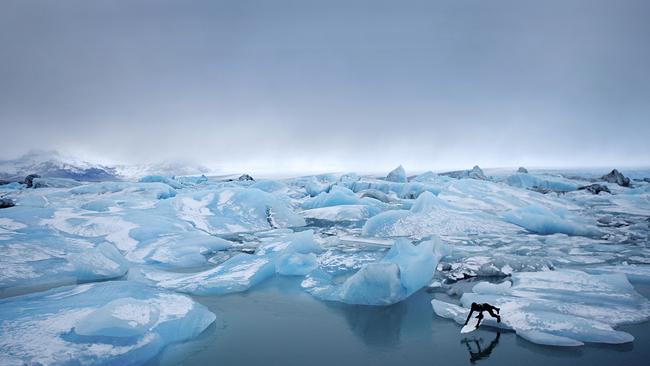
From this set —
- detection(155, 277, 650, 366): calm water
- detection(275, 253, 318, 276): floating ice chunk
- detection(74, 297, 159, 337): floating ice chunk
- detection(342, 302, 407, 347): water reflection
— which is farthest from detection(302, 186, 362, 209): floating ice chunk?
detection(74, 297, 159, 337): floating ice chunk

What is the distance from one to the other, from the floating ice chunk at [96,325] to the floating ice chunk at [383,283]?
1.76 m

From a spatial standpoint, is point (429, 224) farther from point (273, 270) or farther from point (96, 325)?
point (96, 325)

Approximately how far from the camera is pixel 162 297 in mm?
4594

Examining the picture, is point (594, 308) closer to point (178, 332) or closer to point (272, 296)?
point (272, 296)

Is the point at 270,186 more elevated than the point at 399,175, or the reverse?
the point at 399,175

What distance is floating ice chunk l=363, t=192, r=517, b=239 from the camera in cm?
1080

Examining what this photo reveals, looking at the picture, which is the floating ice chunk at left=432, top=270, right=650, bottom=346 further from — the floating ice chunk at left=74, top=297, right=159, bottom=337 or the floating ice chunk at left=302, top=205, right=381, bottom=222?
the floating ice chunk at left=302, top=205, right=381, bottom=222

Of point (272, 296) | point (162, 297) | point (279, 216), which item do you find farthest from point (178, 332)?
point (279, 216)

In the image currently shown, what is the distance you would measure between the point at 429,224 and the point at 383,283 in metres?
6.62

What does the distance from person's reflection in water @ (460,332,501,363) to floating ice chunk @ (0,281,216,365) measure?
2868 mm

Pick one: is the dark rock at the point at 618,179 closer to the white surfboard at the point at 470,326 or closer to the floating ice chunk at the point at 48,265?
the white surfboard at the point at 470,326

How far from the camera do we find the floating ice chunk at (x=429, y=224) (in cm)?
1080

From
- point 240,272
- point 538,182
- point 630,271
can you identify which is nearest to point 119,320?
point 240,272

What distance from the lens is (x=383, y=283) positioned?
505 cm
